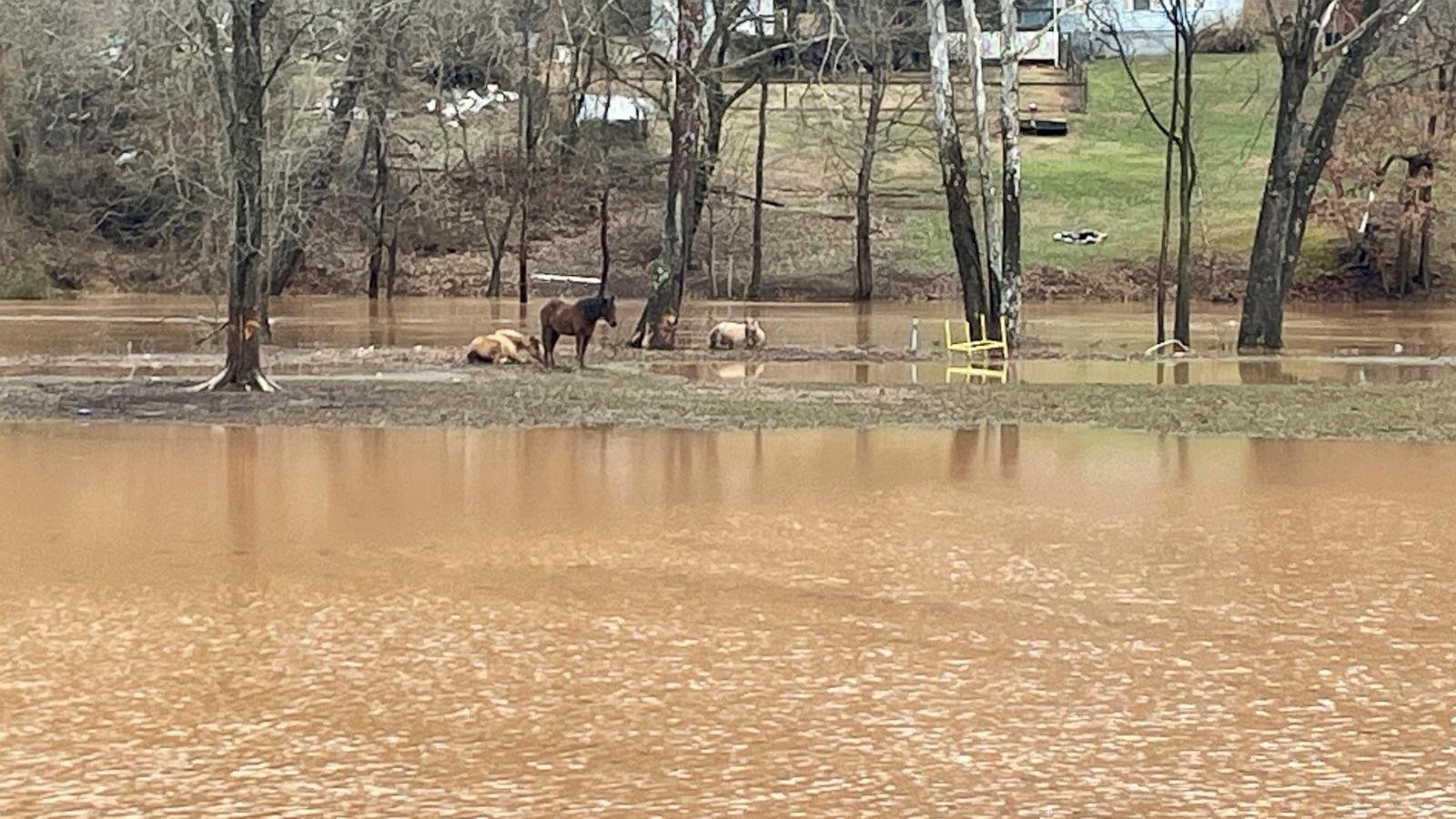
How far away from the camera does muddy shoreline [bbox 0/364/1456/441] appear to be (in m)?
17.3

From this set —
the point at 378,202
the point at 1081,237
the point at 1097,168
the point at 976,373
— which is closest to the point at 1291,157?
the point at 976,373

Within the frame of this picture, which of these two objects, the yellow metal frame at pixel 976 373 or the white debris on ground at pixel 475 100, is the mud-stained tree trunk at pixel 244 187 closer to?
the yellow metal frame at pixel 976 373

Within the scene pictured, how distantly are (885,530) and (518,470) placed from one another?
12.3 ft

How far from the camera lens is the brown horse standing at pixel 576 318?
23.2 metres

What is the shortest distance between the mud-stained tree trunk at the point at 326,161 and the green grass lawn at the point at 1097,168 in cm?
1196

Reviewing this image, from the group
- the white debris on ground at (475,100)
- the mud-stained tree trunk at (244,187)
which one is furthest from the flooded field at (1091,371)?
the white debris on ground at (475,100)

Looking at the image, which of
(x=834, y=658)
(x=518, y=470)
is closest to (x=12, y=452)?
(x=518, y=470)

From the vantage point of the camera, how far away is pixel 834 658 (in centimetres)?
797

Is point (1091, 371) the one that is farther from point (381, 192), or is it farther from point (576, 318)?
point (381, 192)

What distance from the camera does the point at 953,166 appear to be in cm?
2772

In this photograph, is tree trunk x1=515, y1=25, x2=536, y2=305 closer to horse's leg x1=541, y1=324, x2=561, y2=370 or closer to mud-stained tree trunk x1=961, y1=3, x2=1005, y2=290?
mud-stained tree trunk x1=961, y1=3, x2=1005, y2=290

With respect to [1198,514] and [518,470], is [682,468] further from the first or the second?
[1198,514]

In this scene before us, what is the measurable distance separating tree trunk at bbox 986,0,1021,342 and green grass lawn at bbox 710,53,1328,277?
61.2 ft

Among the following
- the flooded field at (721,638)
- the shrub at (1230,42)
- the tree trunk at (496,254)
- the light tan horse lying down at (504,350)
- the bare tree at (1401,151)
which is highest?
the shrub at (1230,42)
